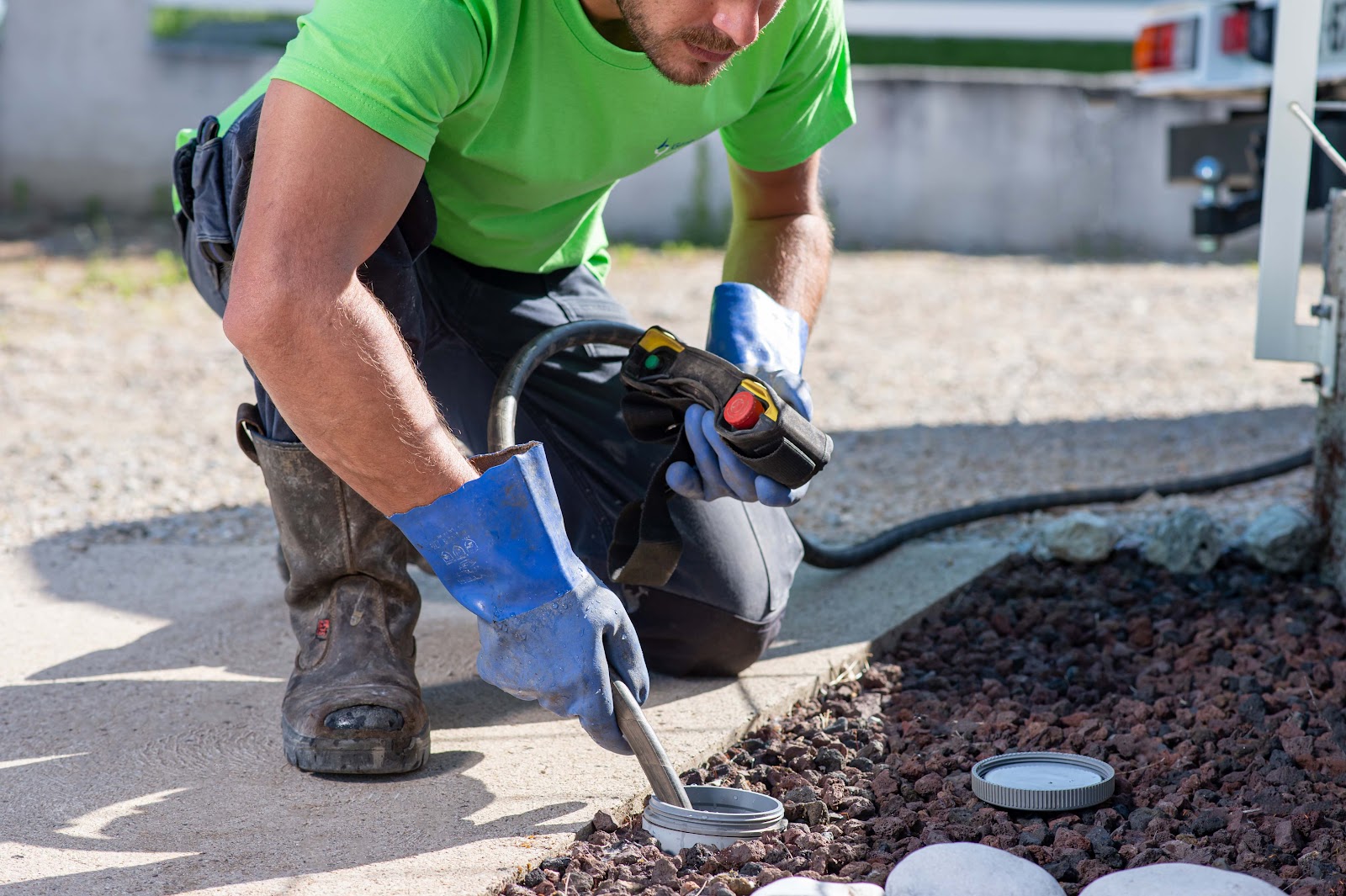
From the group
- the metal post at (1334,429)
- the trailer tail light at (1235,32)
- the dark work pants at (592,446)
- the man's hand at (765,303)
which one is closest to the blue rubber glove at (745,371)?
the man's hand at (765,303)

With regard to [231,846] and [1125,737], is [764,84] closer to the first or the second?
[1125,737]

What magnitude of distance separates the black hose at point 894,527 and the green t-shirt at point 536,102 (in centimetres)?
25

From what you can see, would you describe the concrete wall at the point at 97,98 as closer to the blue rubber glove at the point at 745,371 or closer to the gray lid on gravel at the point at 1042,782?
the blue rubber glove at the point at 745,371

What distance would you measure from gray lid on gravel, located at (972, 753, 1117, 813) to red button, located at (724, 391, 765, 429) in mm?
571

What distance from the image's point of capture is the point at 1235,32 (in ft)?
13.4

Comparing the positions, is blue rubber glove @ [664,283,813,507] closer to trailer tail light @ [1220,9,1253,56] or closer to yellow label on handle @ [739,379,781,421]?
yellow label on handle @ [739,379,781,421]

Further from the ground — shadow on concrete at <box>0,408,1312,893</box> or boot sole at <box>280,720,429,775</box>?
boot sole at <box>280,720,429,775</box>

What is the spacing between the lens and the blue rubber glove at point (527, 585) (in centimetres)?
164

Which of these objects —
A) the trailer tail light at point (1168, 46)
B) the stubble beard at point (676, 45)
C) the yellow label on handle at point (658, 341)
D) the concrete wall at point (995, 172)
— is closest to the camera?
the stubble beard at point (676, 45)

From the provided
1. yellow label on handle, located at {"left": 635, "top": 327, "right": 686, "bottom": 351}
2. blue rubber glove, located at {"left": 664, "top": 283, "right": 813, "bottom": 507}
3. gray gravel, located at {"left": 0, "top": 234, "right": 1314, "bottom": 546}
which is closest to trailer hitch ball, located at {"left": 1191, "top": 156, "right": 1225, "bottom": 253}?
gray gravel, located at {"left": 0, "top": 234, "right": 1314, "bottom": 546}

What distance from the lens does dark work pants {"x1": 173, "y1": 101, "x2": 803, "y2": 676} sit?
2.22m

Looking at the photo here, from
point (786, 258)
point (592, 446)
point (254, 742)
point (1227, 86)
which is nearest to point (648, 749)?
point (254, 742)

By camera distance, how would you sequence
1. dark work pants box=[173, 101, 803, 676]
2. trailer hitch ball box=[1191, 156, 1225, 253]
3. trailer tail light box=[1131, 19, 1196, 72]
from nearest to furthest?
dark work pants box=[173, 101, 803, 676] → trailer hitch ball box=[1191, 156, 1225, 253] → trailer tail light box=[1131, 19, 1196, 72]

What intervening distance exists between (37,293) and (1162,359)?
5.01m
